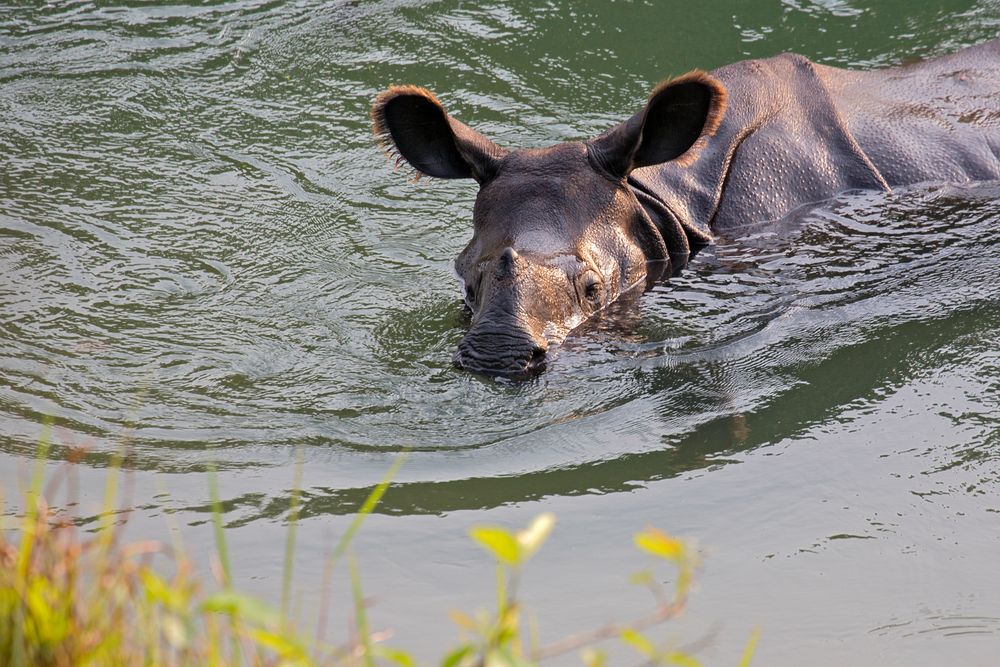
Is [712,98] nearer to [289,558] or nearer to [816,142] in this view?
[816,142]

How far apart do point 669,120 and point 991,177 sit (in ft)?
7.00

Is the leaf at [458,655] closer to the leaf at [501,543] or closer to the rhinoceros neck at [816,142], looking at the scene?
the leaf at [501,543]

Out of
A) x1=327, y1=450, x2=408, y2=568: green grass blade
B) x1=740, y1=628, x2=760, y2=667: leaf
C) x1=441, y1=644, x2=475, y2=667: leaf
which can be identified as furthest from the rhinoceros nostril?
x1=441, y1=644, x2=475, y2=667: leaf

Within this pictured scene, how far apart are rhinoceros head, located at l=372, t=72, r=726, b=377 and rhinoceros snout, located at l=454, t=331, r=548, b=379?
13mm

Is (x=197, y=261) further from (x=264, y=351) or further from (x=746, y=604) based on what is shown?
(x=746, y=604)

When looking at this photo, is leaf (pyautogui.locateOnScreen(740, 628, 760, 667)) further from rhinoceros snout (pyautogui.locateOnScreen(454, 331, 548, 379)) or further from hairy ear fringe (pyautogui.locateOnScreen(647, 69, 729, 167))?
hairy ear fringe (pyautogui.locateOnScreen(647, 69, 729, 167))

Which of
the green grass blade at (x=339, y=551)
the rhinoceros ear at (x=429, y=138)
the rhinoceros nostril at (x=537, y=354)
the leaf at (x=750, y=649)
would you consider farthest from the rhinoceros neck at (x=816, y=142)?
the leaf at (x=750, y=649)

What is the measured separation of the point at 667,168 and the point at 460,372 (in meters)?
1.88

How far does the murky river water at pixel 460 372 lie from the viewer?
4.02 meters

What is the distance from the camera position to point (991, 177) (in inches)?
271

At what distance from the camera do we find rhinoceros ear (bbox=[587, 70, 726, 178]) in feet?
19.1

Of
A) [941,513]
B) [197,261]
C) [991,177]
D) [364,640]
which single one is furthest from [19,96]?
[364,640]

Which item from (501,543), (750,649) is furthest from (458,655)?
(750,649)

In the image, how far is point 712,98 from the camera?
5871 mm
